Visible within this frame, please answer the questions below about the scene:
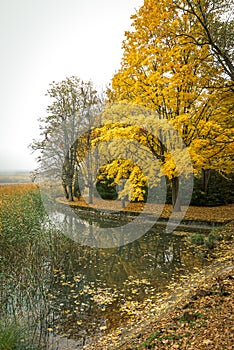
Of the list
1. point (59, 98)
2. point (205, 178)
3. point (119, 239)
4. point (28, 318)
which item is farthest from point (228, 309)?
point (59, 98)

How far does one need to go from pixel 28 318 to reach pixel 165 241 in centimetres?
625

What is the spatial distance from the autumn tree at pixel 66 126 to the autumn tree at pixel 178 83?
28.7 ft

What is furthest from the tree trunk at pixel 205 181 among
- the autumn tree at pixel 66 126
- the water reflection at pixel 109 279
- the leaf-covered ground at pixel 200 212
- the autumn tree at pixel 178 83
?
the autumn tree at pixel 66 126

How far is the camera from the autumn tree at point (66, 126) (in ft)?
64.9

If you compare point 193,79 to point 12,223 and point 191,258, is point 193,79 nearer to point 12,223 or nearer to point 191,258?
point 191,258

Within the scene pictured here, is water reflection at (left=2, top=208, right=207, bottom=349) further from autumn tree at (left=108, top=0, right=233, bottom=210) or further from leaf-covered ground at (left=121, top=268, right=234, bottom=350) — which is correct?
autumn tree at (left=108, top=0, right=233, bottom=210)

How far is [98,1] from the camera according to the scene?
12.9 meters

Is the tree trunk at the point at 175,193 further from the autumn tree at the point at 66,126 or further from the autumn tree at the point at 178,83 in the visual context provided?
the autumn tree at the point at 66,126

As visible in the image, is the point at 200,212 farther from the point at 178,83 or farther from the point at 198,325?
the point at 198,325

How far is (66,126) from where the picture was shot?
19562 mm

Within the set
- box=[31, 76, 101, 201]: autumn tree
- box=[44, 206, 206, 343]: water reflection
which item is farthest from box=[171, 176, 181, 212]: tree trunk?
box=[31, 76, 101, 201]: autumn tree

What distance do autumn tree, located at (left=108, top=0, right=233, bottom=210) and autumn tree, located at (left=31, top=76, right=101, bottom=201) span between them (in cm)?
876

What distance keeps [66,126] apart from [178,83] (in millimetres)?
11777

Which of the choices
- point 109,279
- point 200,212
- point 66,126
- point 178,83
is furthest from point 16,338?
point 66,126
